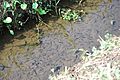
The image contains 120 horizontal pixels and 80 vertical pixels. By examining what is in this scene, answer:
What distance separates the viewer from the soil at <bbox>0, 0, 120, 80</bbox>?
4.32m

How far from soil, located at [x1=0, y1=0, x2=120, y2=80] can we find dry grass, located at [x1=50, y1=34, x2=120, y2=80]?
39cm

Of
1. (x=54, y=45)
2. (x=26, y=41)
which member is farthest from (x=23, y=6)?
(x=54, y=45)

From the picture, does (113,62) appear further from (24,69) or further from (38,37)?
(38,37)

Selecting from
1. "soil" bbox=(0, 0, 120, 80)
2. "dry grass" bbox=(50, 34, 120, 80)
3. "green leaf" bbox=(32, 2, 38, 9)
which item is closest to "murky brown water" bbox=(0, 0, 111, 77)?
"soil" bbox=(0, 0, 120, 80)

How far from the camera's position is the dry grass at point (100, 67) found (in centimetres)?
333

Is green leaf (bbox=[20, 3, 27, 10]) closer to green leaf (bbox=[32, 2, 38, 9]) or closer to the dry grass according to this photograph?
green leaf (bbox=[32, 2, 38, 9])

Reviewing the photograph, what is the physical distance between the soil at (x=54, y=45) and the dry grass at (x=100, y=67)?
389 millimetres

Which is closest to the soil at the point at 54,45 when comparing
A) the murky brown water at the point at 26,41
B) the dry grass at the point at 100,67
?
the murky brown water at the point at 26,41

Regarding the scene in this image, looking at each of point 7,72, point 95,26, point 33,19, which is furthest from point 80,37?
point 7,72

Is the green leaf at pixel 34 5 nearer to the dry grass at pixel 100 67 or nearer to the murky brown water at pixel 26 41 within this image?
the murky brown water at pixel 26 41

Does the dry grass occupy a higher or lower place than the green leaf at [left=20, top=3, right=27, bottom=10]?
lower

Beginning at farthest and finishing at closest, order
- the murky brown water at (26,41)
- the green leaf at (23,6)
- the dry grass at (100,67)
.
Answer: the green leaf at (23,6)
the murky brown water at (26,41)
the dry grass at (100,67)

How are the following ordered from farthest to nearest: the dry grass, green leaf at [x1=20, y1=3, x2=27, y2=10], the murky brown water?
green leaf at [x1=20, y1=3, x2=27, y2=10] → the murky brown water → the dry grass

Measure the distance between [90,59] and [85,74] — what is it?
23cm
